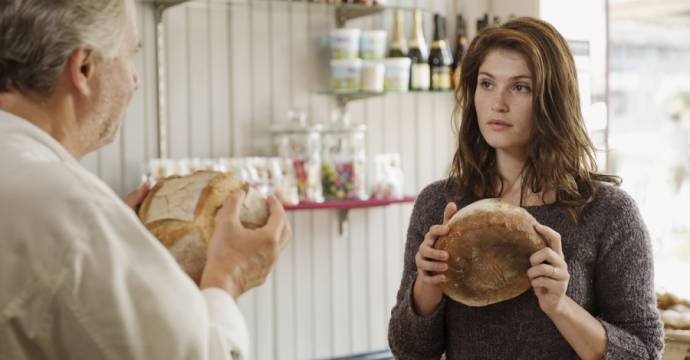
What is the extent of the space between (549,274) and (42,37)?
1020 millimetres

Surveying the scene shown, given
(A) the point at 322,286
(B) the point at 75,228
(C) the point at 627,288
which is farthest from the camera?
(A) the point at 322,286

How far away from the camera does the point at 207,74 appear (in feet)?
11.5

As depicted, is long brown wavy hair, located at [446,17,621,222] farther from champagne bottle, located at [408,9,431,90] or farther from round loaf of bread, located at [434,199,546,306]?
champagne bottle, located at [408,9,431,90]

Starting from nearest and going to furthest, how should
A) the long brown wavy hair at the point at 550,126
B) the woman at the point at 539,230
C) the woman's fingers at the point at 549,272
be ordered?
the woman's fingers at the point at 549,272
the woman at the point at 539,230
the long brown wavy hair at the point at 550,126

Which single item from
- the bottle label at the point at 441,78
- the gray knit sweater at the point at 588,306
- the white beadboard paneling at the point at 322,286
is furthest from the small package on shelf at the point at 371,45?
the gray knit sweater at the point at 588,306

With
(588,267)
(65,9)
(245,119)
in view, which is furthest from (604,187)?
(245,119)

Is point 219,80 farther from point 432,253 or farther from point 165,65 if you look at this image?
point 432,253

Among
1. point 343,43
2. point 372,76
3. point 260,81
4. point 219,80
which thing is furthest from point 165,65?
point 372,76

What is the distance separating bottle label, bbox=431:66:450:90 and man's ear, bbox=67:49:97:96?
9.37 ft

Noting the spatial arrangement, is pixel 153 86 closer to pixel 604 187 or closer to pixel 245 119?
pixel 245 119

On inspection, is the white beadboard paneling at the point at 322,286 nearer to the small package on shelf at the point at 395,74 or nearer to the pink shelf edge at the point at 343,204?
the pink shelf edge at the point at 343,204

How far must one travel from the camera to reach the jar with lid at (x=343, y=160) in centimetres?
359

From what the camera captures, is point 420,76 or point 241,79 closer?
point 241,79

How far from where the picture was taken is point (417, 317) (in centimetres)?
183
